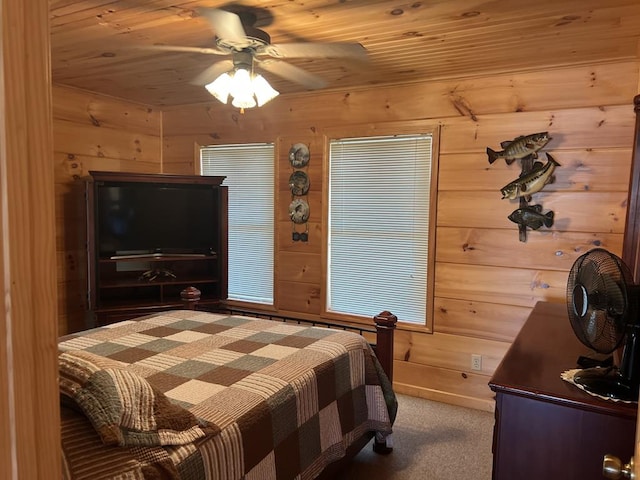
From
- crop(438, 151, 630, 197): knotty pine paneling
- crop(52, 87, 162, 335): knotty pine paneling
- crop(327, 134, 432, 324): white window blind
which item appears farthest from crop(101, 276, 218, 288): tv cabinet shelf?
crop(438, 151, 630, 197): knotty pine paneling

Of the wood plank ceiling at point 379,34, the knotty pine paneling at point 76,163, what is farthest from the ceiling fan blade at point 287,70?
the knotty pine paneling at point 76,163

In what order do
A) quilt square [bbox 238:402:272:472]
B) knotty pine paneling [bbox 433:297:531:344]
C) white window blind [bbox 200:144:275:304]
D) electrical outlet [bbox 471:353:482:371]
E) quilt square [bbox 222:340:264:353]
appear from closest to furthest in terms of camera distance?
1. quilt square [bbox 238:402:272:472]
2. quilt square [bbox 222:340:264:353]
3. knotty pine paneling [bbox 433:297:531:344]
4. electrical outlet [bbox 471:353:482:371]
5. white window blind [bbox 200:144:275:304]

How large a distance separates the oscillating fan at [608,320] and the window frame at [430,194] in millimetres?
1878

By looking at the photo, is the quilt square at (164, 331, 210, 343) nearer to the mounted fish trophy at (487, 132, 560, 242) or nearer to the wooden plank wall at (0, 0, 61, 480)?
the wooden plank wall at (0, 0, 61, 480)

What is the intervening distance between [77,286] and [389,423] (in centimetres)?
271

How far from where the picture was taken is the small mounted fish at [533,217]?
9.89 feet

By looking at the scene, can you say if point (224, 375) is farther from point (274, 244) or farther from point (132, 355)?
point (274, 244)

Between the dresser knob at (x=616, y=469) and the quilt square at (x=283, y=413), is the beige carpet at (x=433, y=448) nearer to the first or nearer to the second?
the quilt square at (x=283, y=413)

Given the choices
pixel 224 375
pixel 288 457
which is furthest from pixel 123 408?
pixel 288 457

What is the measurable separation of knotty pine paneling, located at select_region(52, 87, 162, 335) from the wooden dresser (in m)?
3.20

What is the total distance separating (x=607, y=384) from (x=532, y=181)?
1859 millimetres

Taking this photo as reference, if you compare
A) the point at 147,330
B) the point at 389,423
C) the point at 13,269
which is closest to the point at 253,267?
the point at 147,330

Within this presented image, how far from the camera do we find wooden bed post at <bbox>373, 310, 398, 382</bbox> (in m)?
2.66

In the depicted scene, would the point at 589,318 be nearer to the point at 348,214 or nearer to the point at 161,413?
the point at 161,413
